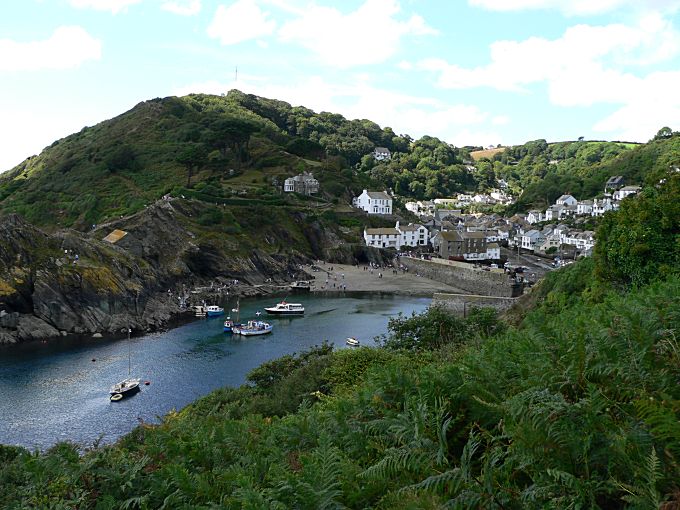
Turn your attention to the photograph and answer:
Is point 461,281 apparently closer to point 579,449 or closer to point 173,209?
point 173,209

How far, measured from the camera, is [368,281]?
2884 inches

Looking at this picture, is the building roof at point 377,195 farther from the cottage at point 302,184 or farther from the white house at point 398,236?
the cottage at point 302,184

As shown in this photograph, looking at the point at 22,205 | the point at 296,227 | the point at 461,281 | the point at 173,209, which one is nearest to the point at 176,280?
the point at 173,209

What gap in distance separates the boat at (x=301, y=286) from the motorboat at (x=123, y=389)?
117ft

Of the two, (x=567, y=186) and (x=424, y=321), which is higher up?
(x=567, y=186)

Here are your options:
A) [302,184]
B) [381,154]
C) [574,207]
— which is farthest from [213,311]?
[381,154]

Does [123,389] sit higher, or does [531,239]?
[531,239]

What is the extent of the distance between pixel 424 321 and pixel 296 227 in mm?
61503

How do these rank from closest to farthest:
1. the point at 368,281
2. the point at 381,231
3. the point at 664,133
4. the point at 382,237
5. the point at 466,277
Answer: the point at 466,277 → the point at 368,281 → the point at 382,237 → the point at 381,231 → the point at 664,133

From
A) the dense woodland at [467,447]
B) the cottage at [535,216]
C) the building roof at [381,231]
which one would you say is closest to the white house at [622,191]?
the cottage at [535,216]

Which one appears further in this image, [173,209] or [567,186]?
[567,186]

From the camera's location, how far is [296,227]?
8619 cm

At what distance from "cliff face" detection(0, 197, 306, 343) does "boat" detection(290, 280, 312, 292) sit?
4.28m

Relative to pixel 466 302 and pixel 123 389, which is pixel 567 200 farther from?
pixel 123 389
